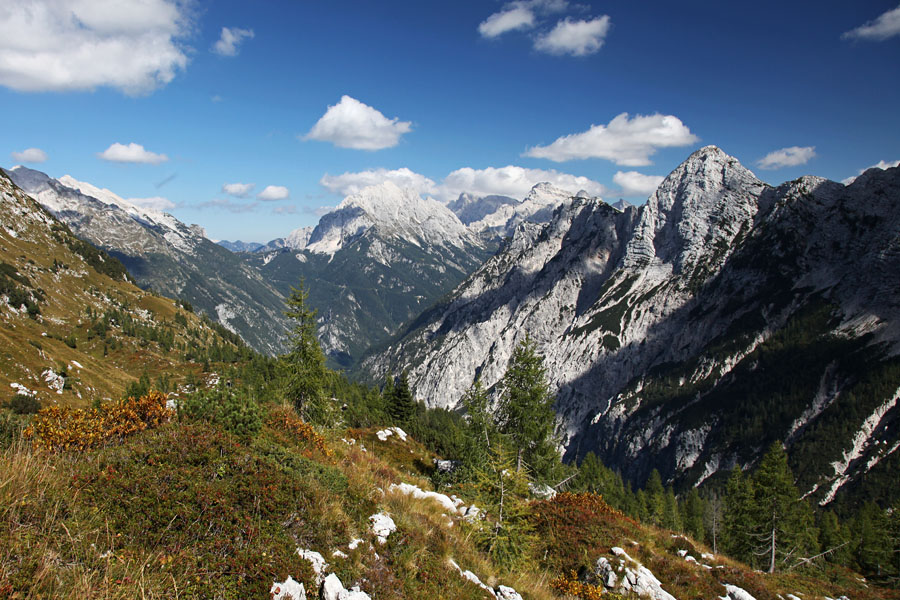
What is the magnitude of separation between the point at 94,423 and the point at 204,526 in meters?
5.58

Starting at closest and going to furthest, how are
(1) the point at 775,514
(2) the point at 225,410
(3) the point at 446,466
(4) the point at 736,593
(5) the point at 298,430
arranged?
(2) the point at 225,410 < (5) the point at 298,430 < (4) the point at 736,593 < (3) the point at 446,466 < (1) the point at 775,514

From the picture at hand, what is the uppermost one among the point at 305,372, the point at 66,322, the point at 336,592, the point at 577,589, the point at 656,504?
the point at 66,322

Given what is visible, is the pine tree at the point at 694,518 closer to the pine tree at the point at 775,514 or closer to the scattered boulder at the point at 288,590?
the pine tree at the point at 775,514

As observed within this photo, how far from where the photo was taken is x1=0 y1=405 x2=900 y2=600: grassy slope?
250 inches

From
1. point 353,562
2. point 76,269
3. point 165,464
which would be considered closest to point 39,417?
point 165,464

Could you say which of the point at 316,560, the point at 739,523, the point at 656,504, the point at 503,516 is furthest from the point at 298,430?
the point at 656,504

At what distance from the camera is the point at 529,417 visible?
31328 millimetres

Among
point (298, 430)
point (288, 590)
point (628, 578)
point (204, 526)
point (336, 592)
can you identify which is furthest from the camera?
point (298, 430)

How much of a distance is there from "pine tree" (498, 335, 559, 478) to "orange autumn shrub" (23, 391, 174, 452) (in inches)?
899

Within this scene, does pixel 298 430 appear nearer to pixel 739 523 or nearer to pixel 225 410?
pixel 225 410

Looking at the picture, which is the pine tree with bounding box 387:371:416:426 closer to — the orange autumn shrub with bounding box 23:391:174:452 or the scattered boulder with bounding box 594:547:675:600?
the scattered boulder with bounding box 594:547:675:600

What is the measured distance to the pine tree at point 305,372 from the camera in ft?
115

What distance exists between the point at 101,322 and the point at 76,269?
51863 mm

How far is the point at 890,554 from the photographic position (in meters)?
53.1
